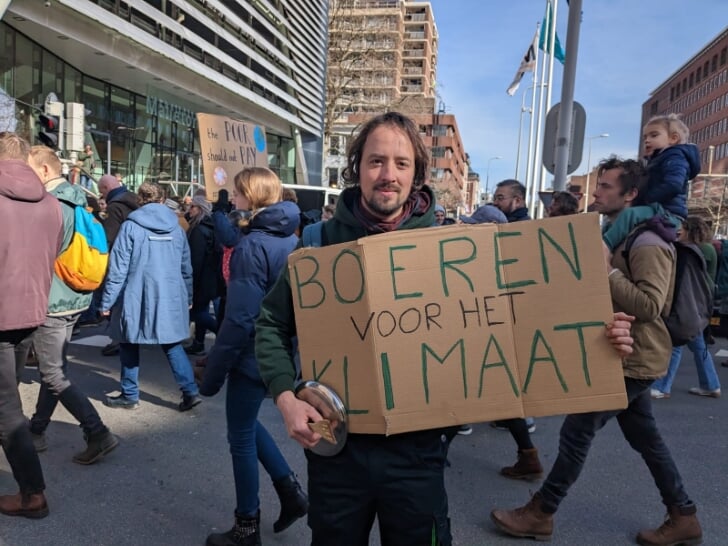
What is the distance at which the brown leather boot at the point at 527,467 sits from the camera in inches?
150

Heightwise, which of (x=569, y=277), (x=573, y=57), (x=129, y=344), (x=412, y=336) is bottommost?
(x=129, y=344)

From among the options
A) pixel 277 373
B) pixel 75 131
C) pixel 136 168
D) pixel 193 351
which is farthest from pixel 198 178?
pixel 277 373

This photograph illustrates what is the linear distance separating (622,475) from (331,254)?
3275mm

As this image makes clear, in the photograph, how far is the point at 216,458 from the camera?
12.9ft

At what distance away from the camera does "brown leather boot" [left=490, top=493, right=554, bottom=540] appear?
304cm

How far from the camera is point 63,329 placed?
3730 mm

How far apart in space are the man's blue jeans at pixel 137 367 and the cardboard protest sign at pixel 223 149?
9.96 ft

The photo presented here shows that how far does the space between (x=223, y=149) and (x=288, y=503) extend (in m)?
Answer: 6.30

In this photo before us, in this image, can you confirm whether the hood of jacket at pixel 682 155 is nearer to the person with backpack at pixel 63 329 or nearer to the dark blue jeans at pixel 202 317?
the person with backpack at pixel 63 329

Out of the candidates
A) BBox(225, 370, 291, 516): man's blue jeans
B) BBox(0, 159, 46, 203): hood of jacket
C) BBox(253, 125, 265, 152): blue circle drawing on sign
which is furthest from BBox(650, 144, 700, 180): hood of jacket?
BBox(253, 125, 265, 152): blue circle drawing on sign

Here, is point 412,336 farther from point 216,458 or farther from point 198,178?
point 198,178

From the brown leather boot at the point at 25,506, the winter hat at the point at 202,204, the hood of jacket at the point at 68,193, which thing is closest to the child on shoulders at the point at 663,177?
the hood of jacket at the point at 68,193


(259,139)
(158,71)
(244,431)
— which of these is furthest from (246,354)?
(158,71)

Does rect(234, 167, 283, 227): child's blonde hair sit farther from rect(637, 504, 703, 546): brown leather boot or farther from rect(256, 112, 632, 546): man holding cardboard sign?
rect(637, 504, 703, 546): brown leather boot
